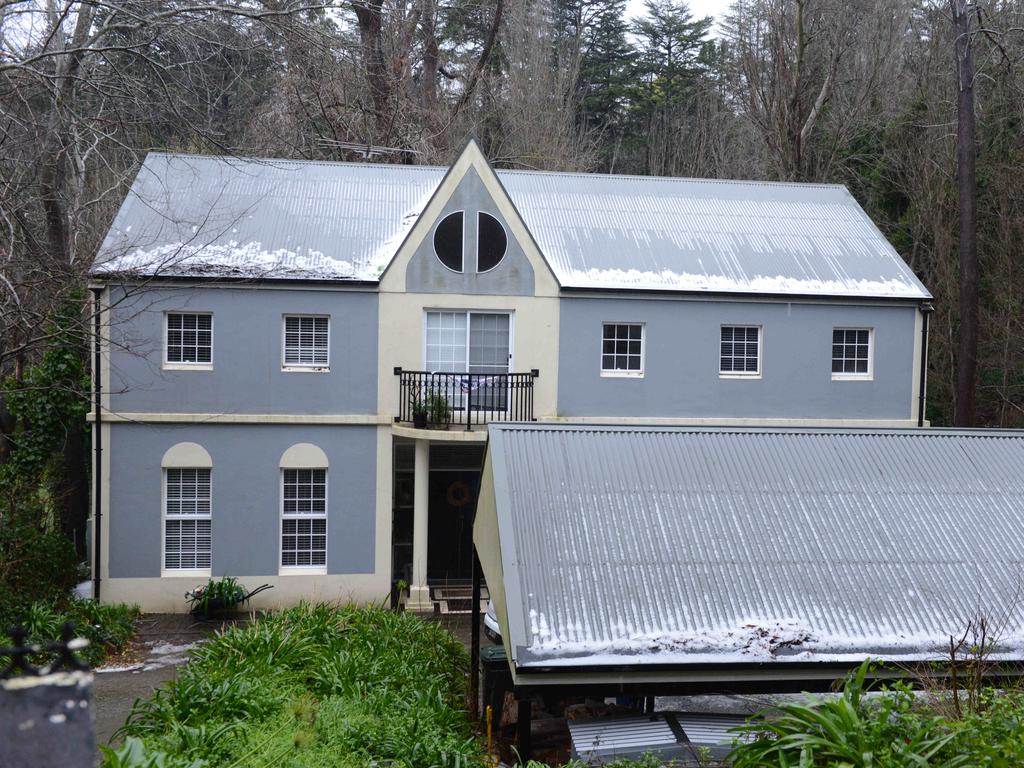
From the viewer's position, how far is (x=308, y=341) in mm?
18484

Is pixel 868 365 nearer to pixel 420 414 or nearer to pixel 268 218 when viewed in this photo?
pixel 420 414

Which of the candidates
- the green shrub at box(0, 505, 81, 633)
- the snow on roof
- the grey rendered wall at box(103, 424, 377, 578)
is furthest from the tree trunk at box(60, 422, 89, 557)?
the snow on roof

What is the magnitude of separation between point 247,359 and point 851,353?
43.0ft

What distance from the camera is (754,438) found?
9594 mm

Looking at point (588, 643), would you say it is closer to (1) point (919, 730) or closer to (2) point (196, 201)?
(1) point (919, 730)

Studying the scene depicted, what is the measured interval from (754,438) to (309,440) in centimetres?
1106

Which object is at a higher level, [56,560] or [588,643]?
[588,643]

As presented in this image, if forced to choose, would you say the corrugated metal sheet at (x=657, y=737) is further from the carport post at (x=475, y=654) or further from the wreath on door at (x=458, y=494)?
the wreath on door at (x=458, y=494)

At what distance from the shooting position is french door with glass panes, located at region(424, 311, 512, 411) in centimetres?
1866

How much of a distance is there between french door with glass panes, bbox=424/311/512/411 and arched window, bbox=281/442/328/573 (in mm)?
3038

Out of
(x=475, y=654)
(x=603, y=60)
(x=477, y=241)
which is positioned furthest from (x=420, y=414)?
(x=603, y=60)

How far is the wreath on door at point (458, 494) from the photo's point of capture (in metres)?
20.3

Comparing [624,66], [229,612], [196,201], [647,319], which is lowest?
[229,612]

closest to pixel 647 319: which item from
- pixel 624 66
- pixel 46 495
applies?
pixel 46 495
